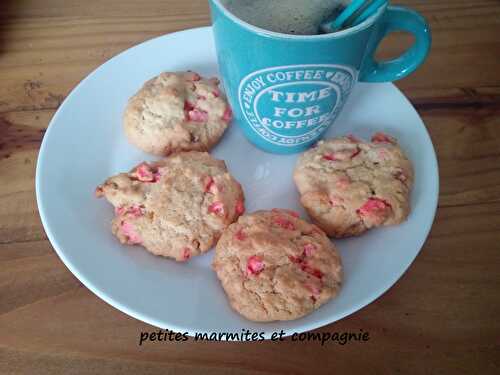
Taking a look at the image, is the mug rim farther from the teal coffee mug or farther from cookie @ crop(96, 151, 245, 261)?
cookie @ crop(96, 151, 245, 261)

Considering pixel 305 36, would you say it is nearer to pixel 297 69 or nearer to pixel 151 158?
pixel 297 69

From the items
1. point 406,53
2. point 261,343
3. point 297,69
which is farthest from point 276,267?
point 406,53

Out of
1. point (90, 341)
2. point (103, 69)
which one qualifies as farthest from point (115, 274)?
point (103, 69)

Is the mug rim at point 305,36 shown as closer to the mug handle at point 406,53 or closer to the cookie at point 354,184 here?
the mug handle at point 406,53

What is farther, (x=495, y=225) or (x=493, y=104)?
(x=493, y=104)

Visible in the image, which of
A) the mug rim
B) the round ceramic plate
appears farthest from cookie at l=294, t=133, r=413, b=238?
the mug rim

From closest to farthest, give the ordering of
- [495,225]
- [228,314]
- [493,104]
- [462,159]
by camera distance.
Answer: [228,314] < [495,225] < [462,159] < [493,104]

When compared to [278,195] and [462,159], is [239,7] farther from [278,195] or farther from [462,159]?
[462,159]
